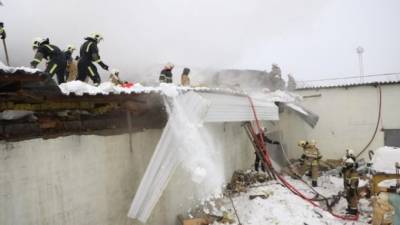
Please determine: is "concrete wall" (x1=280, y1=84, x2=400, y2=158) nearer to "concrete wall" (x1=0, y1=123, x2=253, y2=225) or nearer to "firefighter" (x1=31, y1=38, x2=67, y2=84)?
"concrete wall" (x1=0, y1=123, x2=253, y2=225)

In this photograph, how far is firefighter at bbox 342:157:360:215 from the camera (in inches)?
357

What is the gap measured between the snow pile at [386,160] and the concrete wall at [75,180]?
5566 mm

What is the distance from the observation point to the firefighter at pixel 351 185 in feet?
29.8

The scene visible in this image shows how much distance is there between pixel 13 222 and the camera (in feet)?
12.7

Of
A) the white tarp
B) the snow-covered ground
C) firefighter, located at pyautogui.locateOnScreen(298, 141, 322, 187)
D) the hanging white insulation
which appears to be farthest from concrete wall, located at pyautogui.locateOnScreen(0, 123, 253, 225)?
firefighter, located at pyautogui.locateOnScreen(298, 141, 322, 187)

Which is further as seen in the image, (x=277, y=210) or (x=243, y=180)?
(x=243, y=180)

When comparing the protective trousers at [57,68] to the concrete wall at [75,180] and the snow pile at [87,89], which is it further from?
the snow pile at [87,89]

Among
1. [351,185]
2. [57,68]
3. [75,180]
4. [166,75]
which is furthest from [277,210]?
[57,68]

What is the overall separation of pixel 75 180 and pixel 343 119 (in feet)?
46.3

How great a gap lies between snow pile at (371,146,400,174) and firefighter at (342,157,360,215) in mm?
573

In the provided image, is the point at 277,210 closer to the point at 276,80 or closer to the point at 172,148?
the point at 172,148

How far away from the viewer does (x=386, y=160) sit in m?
8.92

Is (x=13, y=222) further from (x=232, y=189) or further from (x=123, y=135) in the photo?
(x=232, y=189)

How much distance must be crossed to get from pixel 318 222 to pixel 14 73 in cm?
667
